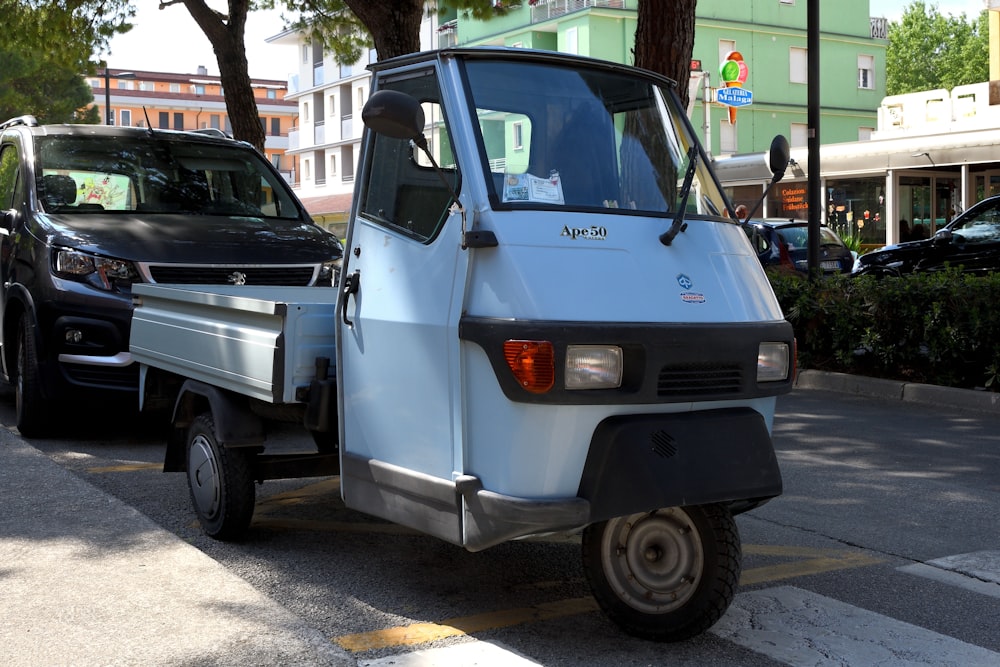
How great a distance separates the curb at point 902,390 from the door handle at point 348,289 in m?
6.87

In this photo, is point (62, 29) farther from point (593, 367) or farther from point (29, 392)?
point (593, 367)

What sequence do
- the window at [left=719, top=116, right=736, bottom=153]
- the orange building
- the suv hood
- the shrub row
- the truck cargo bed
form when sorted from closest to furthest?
the truck cargo bed < the suv hood < the shrub row < the window at [left=719, top=116, right=736, bottom=153] < the orange building

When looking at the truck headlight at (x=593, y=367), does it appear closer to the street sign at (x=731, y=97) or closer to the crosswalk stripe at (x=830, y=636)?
the crosswalk stripe at (x=830, y=636)

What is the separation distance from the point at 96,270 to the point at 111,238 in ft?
0.90

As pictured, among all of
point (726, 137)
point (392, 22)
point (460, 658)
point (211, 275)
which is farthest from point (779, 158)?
point (726, 137)

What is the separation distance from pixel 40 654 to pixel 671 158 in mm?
3014

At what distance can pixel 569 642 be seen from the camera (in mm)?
Answer: 4477

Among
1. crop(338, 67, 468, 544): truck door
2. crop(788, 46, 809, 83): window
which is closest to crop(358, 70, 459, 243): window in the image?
crop(338, 67, 468, 544): truck door

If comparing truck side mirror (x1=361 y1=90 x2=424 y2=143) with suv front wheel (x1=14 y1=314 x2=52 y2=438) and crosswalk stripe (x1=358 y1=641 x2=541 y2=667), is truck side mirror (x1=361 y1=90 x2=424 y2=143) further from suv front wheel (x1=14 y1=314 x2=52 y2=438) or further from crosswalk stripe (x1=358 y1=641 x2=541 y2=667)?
suv front wheel (x1=14 y1=314 x2=52 y2=438)

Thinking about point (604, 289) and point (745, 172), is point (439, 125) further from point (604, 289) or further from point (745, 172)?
point (745, 172)

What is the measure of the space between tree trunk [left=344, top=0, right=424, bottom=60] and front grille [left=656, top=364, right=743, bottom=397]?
9637 mm

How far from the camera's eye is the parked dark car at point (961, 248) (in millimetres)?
16844

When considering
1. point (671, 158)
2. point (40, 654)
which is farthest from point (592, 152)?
point (40, 654)

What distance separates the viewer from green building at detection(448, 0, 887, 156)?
51219mm
